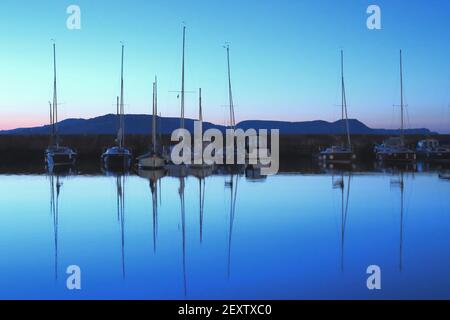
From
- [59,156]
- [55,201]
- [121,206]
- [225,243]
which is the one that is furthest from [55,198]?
[59,156]

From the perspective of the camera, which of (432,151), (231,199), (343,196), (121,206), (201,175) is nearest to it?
(121,206)

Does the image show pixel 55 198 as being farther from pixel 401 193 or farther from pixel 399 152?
pixel 399 152

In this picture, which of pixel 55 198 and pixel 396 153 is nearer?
pixel 55 198

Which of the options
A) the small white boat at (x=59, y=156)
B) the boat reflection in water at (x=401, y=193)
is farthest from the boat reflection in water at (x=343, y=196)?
the small white boat at (x=59, y=156)

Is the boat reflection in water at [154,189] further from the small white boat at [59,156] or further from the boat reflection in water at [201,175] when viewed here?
the small white boat at [59,156]

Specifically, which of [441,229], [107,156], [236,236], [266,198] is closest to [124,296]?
[236,236]

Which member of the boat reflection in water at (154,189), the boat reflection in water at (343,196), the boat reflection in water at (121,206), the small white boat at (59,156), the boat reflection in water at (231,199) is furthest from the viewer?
the small white boat at (59,156)

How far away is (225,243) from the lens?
11688mm

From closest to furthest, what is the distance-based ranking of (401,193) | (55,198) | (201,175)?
(55,198), (401,193), (201,175)

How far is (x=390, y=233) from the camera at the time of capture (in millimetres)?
12992

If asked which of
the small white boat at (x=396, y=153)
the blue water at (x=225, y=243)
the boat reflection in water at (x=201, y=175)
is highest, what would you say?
the small white boat at (x=396, y=153)

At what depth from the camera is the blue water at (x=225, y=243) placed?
8.29m

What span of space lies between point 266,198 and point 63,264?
36.1ft
